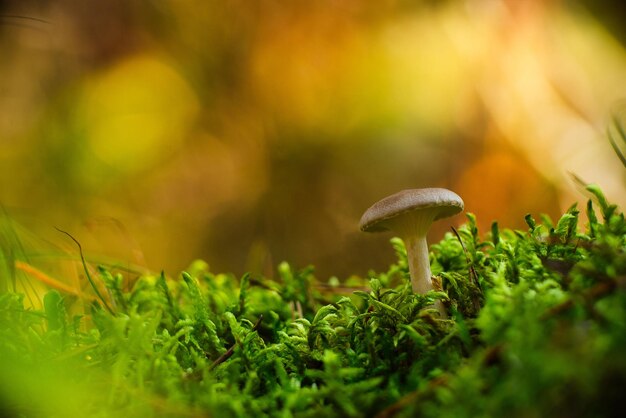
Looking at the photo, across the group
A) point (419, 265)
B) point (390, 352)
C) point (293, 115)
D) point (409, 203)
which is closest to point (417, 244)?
point (419, 265)

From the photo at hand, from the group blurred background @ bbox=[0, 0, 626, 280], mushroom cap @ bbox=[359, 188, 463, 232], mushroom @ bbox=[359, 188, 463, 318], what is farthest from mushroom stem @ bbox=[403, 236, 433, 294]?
blurred background @ bbox=[0, 0, 626, 280]

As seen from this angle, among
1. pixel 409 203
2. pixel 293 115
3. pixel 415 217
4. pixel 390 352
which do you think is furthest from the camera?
pixel 293 115

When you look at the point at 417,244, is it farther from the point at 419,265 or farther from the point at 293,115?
the point at 293,115

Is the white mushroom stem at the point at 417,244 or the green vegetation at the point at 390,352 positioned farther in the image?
the white mushroom stem at the point at 417,244

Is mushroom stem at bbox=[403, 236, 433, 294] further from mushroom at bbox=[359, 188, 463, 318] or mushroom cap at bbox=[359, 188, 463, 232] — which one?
mushroom cap at bbox=[359, 188, 463, 232]

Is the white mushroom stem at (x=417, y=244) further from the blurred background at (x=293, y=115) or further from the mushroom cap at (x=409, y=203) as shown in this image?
the blurred background at (x=293, y=115)

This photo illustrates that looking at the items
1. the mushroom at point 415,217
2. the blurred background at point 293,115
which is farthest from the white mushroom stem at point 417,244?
the blurred background at point 293,115

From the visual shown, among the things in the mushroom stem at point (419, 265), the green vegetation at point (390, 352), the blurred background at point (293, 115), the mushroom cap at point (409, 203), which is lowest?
the green vegetation at point (390, 352)
